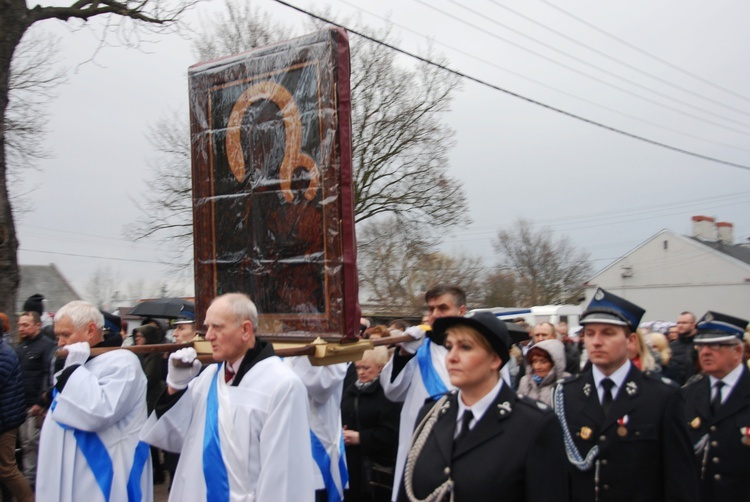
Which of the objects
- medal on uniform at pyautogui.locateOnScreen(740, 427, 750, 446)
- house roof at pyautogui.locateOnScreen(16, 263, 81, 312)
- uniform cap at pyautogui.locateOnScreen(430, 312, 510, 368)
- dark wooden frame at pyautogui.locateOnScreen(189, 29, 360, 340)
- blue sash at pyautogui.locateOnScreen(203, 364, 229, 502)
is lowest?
medal on uniform at pyautogui.locateOnScreen(740, 427, 750, 446)

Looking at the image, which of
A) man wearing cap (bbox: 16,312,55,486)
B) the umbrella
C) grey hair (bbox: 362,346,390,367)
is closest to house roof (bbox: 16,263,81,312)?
the umbrella

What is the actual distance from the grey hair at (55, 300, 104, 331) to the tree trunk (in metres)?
6.60

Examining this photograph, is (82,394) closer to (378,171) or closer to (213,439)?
(213,439)

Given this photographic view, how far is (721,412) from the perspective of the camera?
4633 millimetres

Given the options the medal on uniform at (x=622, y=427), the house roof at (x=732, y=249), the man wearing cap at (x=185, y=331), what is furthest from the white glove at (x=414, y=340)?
the house roof at (x=732, y=249)

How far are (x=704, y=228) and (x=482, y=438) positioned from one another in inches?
1628

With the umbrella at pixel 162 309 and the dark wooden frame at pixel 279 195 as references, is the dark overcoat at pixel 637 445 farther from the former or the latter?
the umbrella at pixel 162 309

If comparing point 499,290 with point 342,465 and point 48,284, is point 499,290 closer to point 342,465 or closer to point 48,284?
point 48,284

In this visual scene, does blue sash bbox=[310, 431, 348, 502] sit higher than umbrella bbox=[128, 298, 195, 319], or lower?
lower

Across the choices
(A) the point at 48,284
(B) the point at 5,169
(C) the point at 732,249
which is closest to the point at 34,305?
(B) the point at 5,169

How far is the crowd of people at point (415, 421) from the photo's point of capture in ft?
9.16

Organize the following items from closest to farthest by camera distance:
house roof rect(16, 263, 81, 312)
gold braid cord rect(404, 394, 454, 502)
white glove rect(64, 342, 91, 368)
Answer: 1. gold braid cord rect(404, 394, 454, 502)
2. white glove rect(64, 342, 91, 368)
3. house roof rect(16, 263, 81, 312)

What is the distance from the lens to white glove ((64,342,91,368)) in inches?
166

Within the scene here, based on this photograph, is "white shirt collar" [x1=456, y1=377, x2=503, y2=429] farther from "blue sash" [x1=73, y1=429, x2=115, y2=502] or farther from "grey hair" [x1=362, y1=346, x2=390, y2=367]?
"grey hair" [x1=362, y1=346, x2=390, y2=367]
